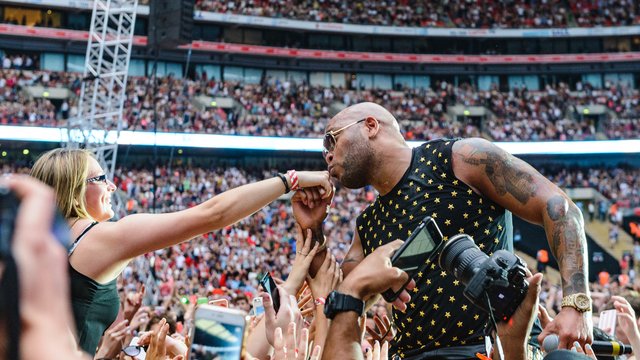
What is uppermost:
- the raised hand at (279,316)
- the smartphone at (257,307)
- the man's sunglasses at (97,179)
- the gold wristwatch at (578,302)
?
the man's sunglasses at (97,179)

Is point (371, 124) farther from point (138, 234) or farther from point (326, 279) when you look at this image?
point (138, 234)

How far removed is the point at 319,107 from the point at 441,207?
28.2 metres

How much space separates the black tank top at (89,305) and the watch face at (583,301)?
1.68 meters

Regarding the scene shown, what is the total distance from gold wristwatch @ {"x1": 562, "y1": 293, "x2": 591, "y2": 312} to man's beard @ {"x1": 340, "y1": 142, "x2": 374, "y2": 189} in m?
1.16

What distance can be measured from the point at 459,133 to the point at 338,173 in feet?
92.8

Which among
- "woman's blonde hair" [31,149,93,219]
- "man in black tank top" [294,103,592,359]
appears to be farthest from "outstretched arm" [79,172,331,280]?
"man in black tank top" [294,103,592,359]

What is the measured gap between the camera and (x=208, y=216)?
259 cm

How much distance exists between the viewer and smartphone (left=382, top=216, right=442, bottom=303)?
6.14 ft

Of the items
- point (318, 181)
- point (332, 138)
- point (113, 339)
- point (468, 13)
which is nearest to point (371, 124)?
point (332, 138)

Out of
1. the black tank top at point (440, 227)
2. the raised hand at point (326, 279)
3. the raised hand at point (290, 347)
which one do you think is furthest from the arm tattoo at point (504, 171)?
the raised hand at point (290, 347)

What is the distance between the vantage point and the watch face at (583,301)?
243cm

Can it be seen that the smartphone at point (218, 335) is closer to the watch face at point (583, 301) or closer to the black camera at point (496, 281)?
the black camera at point (496, 281)

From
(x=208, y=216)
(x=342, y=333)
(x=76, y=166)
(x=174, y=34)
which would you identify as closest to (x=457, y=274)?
(x=342, y=333)

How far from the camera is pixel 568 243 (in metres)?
2.71
